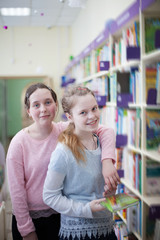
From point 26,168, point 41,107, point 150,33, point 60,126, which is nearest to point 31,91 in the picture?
point 41,107

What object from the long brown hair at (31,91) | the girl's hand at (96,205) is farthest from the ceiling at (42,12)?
the girl's hand at (96,205)

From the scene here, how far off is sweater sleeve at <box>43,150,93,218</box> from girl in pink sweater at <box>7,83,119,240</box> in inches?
5.9

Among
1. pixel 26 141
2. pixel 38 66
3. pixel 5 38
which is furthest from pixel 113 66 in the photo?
pixel 26 141

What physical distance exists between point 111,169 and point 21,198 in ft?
1.37

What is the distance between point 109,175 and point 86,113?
0.25 metres

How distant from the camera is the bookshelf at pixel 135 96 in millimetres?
1316

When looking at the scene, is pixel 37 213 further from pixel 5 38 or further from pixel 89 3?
pixel 89 3

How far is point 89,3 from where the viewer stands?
3.89ft

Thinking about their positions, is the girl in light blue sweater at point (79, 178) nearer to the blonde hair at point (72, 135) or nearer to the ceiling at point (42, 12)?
the blonde hair at point (72, 135)

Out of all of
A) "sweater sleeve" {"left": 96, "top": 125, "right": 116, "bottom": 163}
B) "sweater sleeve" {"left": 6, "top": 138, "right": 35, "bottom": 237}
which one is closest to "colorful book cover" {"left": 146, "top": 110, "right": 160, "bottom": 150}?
"sweater sleeve" {"left": 96, "top": 125, "right": 116, "bottom": 163}

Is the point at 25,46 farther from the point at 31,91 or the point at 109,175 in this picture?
the point at 109,175

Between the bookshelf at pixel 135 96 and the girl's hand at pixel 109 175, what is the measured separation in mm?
307

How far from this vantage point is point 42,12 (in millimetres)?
1099

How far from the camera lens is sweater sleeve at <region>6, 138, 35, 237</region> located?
3.40 ft
